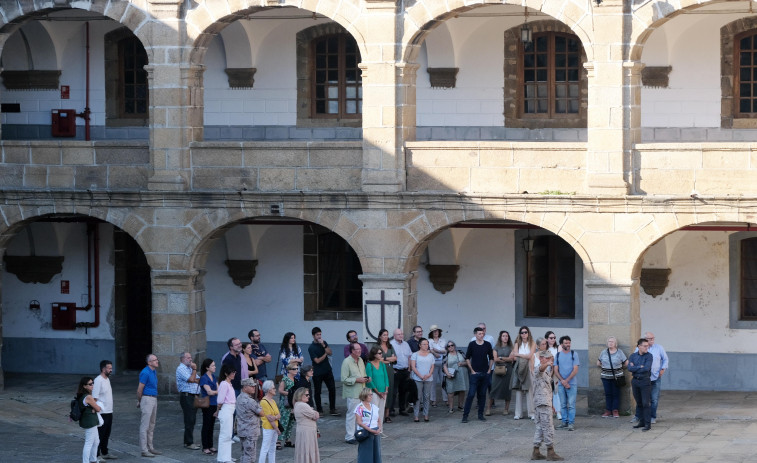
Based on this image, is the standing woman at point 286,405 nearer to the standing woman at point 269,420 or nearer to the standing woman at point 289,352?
the standing woman at point 289,352

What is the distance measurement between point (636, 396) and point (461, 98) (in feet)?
21.4

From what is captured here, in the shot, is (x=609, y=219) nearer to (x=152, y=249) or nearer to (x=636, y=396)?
(x=636, y=396)

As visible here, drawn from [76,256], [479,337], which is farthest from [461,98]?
[76,256]

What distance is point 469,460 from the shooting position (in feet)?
72.9

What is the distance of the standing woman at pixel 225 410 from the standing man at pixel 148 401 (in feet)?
3.07

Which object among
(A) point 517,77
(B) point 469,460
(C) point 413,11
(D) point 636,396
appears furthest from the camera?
(A) point 517,77

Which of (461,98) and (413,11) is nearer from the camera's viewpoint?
(413,11)

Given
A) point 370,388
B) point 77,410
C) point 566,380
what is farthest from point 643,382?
point 77,410

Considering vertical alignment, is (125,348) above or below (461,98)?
below

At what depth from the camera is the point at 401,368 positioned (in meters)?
25.2

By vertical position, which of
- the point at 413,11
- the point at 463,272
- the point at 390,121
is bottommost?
the point at 463,272

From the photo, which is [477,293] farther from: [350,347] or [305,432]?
[305,432]

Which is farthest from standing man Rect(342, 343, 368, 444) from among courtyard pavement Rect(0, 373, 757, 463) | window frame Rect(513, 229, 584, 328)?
window frame Rect(513, 229, 584, 328)

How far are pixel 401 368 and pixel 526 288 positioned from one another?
4.30 m
